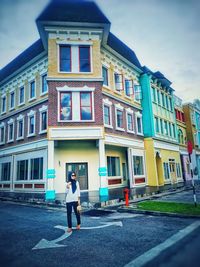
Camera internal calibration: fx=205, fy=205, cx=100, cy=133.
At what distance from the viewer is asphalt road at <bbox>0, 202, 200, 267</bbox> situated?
4.10 metres

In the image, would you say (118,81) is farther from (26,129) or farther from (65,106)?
(26,129)

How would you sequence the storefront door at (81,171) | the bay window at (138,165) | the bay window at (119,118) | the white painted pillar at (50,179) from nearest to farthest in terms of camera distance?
the white painted pillar at (50,179) → the storefront door at (81,171) → the bay window at (119,118) → the bay window at (138,165)

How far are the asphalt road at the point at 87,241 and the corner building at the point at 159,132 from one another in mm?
14517

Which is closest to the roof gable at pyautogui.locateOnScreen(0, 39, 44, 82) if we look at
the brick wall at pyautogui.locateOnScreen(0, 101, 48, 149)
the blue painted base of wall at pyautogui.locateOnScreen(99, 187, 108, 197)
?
the brick wall at pyautogui.locateOnScreen(0, 101, 48, 149)

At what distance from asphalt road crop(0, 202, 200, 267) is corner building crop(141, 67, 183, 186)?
1452 centimetres

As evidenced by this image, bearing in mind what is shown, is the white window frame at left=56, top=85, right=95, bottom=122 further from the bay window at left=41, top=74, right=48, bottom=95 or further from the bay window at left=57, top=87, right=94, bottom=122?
the bay window at left=41, top=74, right=48, bottom=95

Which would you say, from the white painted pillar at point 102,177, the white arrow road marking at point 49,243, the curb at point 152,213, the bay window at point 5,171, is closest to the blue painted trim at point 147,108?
the white painted pillar at point 102,177

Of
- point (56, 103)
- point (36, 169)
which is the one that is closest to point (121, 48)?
point (56, 103)

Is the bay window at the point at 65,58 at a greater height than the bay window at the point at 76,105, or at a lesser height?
greater

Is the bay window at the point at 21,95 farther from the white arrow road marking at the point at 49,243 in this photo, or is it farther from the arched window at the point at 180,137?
the arched window at the point at 180,137

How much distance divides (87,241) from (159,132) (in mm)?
19883

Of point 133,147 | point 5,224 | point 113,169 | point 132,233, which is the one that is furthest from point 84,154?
point 132,233

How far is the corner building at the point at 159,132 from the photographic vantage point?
71.7 ft

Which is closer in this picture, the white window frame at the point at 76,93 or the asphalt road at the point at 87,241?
the asphalt road at the point at 87,241
